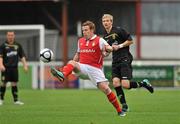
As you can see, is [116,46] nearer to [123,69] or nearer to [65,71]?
[123,69]

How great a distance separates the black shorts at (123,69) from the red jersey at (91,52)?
1.27m

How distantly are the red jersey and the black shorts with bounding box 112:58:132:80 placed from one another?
4.17 feet

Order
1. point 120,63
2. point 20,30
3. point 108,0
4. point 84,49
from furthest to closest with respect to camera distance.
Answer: point 108,0
point 20,30
point 120,63
point 84,49

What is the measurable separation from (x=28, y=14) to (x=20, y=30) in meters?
8.68

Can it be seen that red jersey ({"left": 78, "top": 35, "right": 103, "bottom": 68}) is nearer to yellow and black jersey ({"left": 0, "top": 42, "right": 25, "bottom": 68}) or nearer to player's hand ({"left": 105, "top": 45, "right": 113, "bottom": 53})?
player's hand ({"left": 105, "top": 45, "right": 113, "bottom": 53})

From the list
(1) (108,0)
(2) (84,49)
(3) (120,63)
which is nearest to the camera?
(2) (84,49)

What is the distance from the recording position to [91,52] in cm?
1373

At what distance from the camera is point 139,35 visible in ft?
149

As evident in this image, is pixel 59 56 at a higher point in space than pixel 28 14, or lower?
lower

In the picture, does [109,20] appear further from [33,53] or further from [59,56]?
[59,56]

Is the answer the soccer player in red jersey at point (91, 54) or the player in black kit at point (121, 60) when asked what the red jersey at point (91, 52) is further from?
the player in black kit at point (121, 60)

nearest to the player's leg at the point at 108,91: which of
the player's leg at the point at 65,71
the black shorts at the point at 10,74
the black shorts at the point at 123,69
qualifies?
the player's leg at the point at 65,71

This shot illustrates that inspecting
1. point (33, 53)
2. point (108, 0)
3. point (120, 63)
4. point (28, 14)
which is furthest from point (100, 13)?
point (120, 63)

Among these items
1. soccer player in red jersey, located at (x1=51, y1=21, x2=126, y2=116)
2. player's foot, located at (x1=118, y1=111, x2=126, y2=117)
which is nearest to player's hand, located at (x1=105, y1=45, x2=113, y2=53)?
soccer player in red jersey, located at (x1=51, y1=21, x2=126, y2=116)
